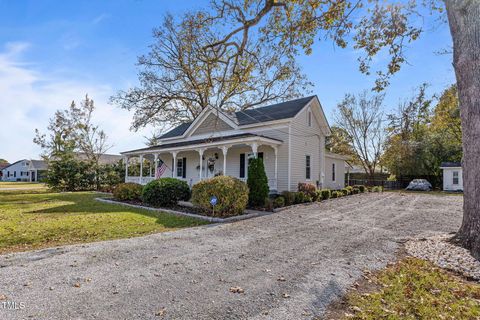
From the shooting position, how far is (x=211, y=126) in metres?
20.6

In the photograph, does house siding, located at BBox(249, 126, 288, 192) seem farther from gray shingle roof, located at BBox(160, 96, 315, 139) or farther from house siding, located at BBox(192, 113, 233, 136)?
house siding, located at BBox(192, 113, 233, 136)

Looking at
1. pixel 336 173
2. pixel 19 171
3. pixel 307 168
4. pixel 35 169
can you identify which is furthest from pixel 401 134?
pixel 19 171

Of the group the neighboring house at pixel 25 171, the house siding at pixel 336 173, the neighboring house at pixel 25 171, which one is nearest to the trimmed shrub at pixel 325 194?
the house siding at pixel 336 173

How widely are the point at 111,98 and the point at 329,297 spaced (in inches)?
1066

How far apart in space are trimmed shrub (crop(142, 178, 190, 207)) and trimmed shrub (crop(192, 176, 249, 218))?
2.35m

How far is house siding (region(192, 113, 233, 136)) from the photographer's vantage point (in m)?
19.9

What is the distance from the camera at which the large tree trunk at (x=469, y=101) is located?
5.57 meters

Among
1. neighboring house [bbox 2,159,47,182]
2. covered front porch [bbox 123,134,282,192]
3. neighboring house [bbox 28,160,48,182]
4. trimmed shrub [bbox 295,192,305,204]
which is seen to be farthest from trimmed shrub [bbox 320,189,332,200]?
neighboring house [bbox 28,160,48,182]

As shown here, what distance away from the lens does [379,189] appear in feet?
81.8

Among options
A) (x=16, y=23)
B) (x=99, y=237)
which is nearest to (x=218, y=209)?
(x=99, y=237)

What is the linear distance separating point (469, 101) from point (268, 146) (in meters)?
11.8

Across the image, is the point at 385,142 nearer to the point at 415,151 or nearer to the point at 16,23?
the point at 415,151

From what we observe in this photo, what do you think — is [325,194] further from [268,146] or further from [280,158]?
A: [268,146]

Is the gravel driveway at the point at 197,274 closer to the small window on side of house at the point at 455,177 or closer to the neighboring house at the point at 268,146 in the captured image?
the neighboring house at the point at 268,146
